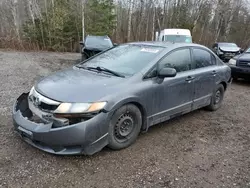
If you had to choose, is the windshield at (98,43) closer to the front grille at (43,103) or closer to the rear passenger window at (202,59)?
the rear passenger window at (202,59)

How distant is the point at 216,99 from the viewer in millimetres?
5438

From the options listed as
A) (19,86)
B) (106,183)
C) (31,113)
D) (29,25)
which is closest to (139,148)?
(106,183)

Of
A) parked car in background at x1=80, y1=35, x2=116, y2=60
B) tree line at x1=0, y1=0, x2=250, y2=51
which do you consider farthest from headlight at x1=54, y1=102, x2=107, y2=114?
tree line at x1=0, y1=0, x2=250, y2=51

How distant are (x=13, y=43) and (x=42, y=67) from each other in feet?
23.0

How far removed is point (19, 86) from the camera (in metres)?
6.71

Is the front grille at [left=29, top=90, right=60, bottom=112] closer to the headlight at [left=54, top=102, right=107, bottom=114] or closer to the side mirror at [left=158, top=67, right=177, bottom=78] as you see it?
the headlight at [left=54, top=102, right=107, bottom=114]

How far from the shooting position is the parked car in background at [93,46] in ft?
33.7

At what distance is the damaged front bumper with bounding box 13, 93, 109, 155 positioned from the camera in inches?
114

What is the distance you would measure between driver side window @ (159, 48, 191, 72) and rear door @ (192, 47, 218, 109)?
7.4 inches

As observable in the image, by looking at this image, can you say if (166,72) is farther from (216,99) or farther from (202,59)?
(216,99)

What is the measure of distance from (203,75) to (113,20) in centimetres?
1635

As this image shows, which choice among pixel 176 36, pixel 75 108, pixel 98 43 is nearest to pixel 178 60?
pixel 75 108

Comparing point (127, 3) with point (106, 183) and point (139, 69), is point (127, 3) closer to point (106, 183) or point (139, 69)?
point (139, 69)

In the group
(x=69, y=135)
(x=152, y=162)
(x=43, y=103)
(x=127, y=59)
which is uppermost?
(x=127, y=59)
